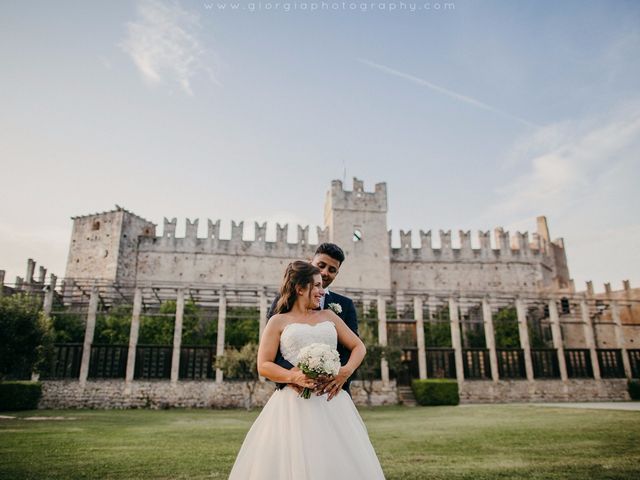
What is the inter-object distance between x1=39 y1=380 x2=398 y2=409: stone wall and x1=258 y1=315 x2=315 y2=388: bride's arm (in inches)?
840

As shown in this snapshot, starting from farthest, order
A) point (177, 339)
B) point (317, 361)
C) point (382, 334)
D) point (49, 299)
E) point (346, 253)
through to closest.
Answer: point (346, 253)
point (382, 334)
point (49, 299)
point (177, 339)
point (317, 361)

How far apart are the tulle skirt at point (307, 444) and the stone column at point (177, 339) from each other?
22.0 meters

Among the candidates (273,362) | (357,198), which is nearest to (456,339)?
(357,198)

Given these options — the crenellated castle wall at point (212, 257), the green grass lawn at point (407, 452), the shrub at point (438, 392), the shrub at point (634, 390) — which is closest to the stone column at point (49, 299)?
the crenellated castle wall at point (212, 257)

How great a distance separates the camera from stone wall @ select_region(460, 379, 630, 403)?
24.9 m

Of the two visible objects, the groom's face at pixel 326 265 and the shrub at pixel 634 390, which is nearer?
the groom's face at pixel 326 265

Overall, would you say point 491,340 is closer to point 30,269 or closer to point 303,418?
point 303,418

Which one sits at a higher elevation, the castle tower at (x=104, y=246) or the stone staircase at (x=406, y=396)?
the castle tower at (x=104, y=246)

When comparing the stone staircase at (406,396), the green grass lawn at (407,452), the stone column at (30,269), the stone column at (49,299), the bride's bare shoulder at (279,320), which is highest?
the stone column at (30,269)

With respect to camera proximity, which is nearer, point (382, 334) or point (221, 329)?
point (221, 329)

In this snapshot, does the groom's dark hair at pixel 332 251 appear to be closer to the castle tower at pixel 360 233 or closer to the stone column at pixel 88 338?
the stone column at pixel 88 338

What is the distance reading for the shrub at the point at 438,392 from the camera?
2303cm

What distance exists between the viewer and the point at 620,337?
2778 centimetres

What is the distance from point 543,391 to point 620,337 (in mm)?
7119
